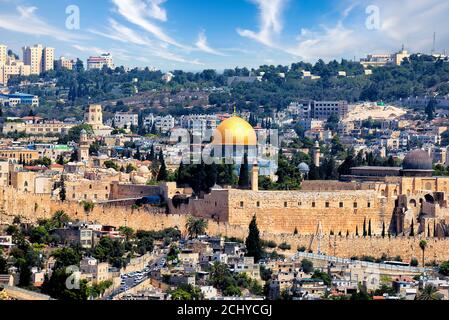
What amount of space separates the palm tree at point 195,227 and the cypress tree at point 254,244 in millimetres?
1681

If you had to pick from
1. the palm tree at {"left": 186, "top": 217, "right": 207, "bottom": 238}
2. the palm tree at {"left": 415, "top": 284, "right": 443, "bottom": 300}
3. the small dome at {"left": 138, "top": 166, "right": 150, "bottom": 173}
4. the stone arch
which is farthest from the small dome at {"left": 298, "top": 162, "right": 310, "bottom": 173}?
the palm tree at {"left": 415, "top": 284, "right": 443, "bottom": 300}

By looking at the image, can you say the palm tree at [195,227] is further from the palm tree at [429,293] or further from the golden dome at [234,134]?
the golden dome at [234,134]

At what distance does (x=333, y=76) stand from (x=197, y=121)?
25.0 metres

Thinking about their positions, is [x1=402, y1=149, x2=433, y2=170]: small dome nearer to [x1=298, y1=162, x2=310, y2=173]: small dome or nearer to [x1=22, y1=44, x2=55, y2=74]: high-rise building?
[x1=298, y1=162, x2=310, y2=173]: small dome

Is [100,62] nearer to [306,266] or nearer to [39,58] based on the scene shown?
[39,58]

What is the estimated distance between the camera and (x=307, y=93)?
87750mm

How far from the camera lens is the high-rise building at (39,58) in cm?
9669

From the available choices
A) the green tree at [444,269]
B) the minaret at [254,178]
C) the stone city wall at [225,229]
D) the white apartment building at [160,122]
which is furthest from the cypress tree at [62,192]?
the white apartment building at [160,122]

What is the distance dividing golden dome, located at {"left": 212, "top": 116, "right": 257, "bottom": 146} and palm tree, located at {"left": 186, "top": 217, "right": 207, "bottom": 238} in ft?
24.6

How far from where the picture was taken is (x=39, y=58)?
97.4m

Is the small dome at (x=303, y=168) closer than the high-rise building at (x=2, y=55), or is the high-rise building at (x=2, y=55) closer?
the small dome at (x=303, y=168)
